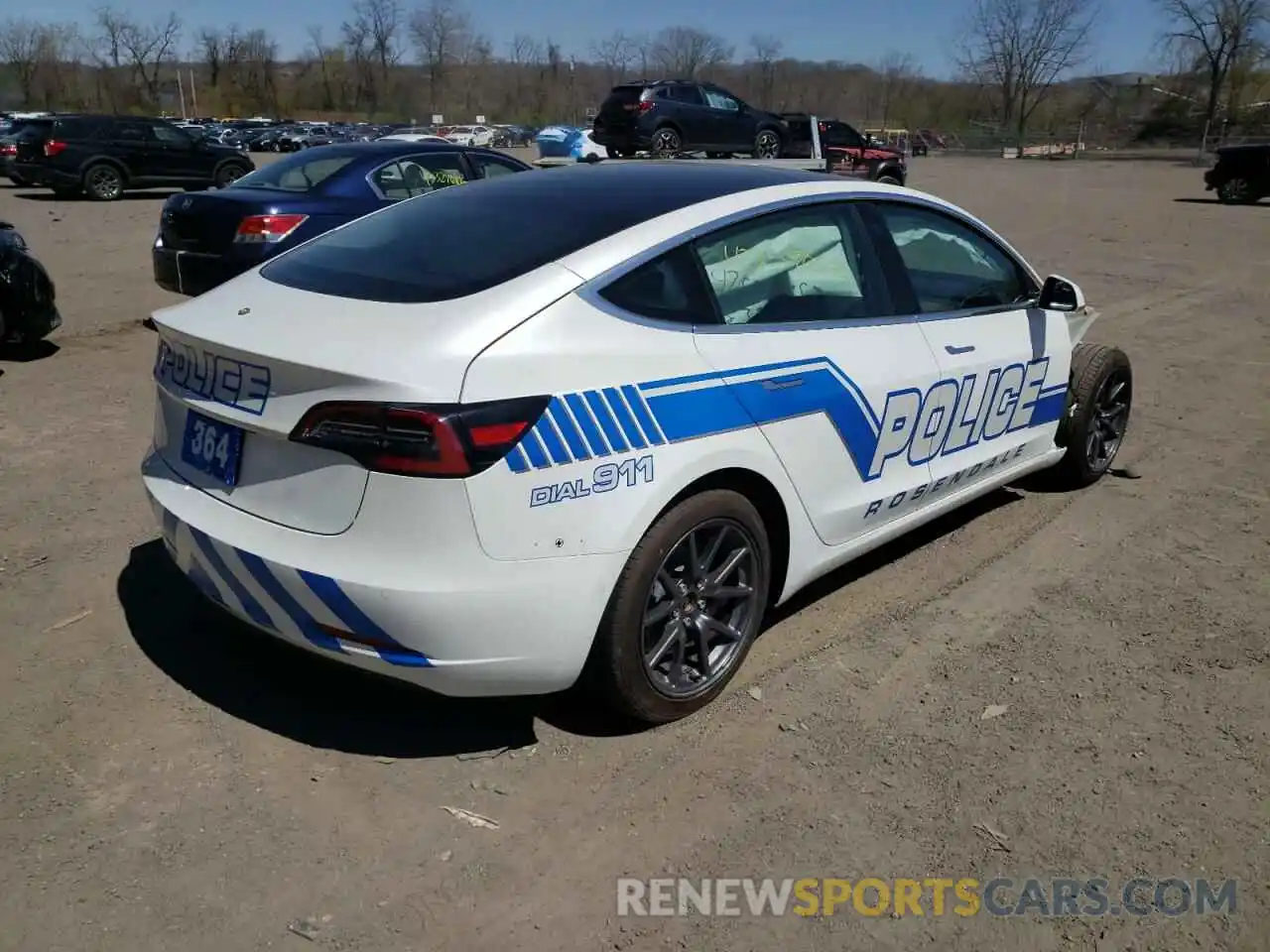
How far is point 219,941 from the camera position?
2326 mm

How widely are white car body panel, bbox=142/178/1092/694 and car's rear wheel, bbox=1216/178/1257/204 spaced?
25.1m

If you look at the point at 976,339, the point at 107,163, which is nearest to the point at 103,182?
the point at 107,163

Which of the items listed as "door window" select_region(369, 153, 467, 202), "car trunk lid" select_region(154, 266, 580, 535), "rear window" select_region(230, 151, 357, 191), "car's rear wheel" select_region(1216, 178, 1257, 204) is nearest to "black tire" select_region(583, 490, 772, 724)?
"car trunk lid" select_region(154, 266, 580, 535)

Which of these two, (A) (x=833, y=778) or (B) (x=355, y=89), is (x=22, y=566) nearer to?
(A) (x=833, y=778)

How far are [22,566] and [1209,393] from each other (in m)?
7.09

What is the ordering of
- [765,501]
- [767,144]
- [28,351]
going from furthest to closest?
[767,144], [28,351], [765,501]

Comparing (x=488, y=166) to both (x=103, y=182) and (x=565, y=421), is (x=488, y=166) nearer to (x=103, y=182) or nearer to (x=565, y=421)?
(x=565, y=421)

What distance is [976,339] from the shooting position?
4.04 m

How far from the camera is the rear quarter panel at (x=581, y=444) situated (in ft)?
8.30

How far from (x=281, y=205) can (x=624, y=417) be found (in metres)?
6.09

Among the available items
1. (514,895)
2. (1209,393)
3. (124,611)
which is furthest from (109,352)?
(1209,393)

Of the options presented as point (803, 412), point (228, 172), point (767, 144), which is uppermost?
point (767, 144)

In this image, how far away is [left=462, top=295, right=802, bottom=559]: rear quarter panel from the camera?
8.30ft

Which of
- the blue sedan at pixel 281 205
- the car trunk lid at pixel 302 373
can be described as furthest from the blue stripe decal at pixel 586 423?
the blue sedan at pixel 281 205
